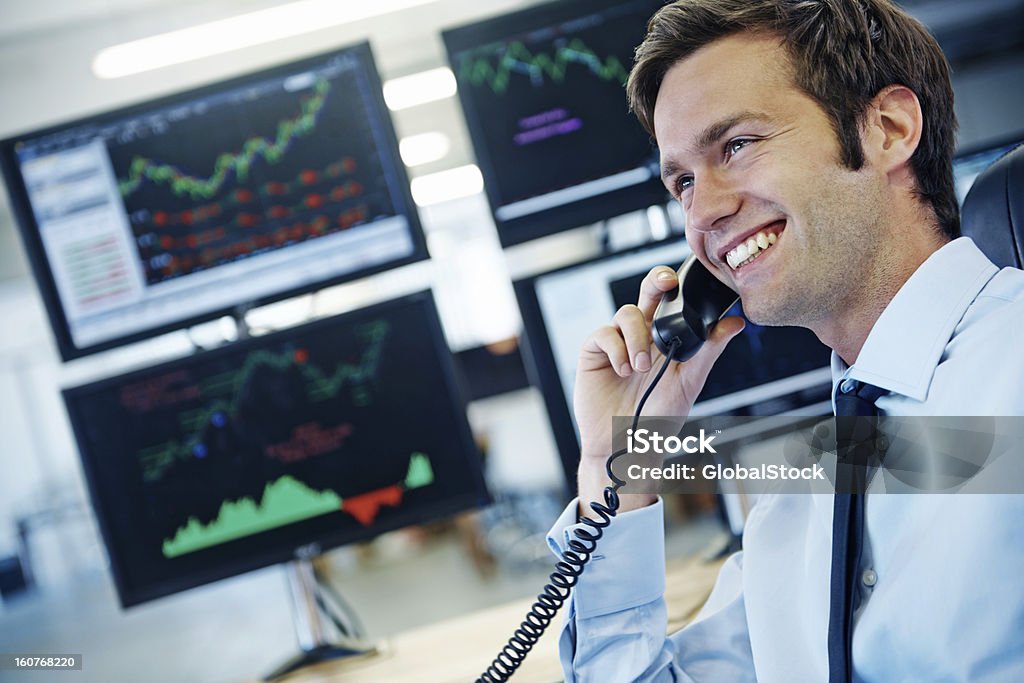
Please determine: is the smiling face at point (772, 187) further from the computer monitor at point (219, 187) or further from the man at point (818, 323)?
the computer monitor at point (219, 187)

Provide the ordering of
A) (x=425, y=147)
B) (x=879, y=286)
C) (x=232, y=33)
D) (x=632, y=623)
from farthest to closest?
1. (x=425, y=147)
2. (x=232, y=33)
3. (x=632, y=623)
4. (x=879, y=286)

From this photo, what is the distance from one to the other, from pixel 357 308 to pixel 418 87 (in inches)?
196

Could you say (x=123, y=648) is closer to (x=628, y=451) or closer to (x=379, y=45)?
(x=379, y=45)

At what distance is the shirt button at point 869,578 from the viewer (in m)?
0.85

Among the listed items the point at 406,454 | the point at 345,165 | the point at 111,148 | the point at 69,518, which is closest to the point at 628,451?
the point at 406,454

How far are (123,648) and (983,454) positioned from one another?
5900 mm

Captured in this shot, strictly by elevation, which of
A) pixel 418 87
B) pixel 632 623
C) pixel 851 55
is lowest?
pixel 632 623

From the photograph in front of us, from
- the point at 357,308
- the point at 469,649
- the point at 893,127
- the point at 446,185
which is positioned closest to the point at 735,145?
the point at 893,127

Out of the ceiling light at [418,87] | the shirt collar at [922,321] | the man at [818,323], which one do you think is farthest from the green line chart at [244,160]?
the ceiling light at [418,87]

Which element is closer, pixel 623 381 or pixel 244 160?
pixel 623 381

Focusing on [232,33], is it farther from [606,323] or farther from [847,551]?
[847,551]

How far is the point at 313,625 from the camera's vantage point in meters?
1.65

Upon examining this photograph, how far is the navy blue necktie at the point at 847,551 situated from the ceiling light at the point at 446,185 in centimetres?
775
